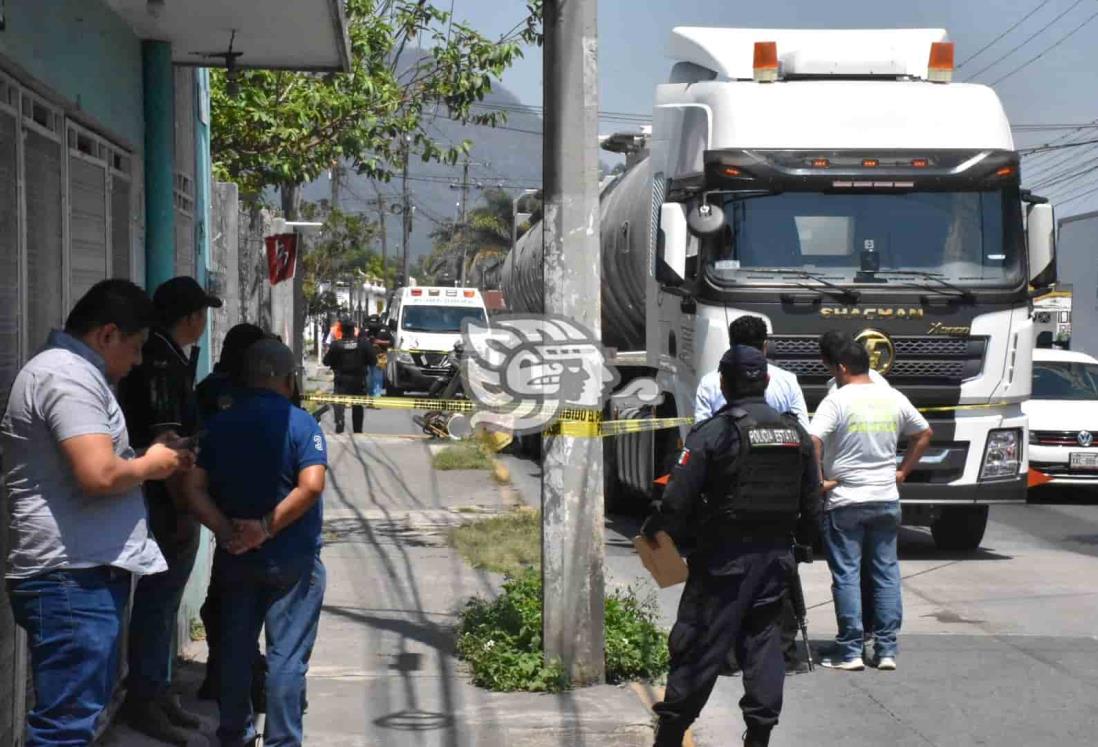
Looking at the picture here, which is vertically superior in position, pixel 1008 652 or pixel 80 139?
pixel 80 139

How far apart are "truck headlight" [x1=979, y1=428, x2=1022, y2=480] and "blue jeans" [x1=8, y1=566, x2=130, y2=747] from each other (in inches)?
332

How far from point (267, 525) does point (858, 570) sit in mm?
3931

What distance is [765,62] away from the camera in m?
11.7

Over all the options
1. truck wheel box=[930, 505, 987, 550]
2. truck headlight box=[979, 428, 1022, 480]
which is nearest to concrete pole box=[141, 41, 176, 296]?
truck headlight box=[979, 428, 1022, 480]

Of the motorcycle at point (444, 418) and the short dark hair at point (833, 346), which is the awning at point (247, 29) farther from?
the motorcycle at point (444, 418)

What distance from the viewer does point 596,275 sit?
7.43 m

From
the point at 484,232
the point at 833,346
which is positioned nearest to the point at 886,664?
the point at 833,346

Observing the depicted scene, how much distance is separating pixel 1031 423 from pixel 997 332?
4.81 metres

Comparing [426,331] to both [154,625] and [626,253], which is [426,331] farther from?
[154,625]

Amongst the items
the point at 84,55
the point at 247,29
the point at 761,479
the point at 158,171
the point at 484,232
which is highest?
the point at 484,232

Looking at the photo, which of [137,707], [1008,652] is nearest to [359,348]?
[1008,652]

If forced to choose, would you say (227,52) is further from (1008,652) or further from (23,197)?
(1008,652)

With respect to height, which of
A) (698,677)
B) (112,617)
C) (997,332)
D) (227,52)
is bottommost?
(698,677)

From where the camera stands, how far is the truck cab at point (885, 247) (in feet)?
37.1
